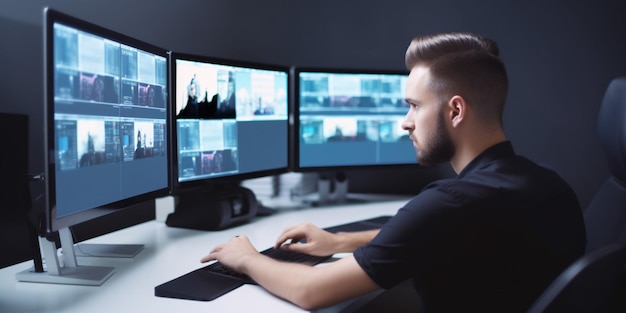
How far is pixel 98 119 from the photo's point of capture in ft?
4.22

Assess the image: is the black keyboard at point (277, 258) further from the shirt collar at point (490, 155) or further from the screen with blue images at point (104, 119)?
the shirt collar at point (490, 155)

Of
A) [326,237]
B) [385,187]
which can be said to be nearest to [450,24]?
[385,187]

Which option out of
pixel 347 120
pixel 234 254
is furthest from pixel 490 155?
pixel 347 120

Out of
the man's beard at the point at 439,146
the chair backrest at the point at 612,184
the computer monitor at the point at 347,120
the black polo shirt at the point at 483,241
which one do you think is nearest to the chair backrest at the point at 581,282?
the black polo shirt at the point at 483,241

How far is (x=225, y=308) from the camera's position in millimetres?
1131

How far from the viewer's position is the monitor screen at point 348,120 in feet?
7.65

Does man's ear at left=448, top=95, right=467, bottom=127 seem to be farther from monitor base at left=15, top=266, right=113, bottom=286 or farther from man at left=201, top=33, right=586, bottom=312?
monitor base at left=15, top=266, right=113, bottom=286

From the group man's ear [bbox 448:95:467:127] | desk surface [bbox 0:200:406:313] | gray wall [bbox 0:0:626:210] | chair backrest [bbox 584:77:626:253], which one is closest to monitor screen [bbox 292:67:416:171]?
gray wall [bbox 0:0:626:210]

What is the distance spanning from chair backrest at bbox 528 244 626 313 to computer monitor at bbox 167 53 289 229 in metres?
1.18

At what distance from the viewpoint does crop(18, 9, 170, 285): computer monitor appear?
1127 millimetres

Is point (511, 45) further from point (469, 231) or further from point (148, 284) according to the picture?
point (148, 284)

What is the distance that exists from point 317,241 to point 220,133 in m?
0.62

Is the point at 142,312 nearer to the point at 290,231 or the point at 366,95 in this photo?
the point at 290,231

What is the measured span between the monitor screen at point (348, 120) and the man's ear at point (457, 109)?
1.12m
